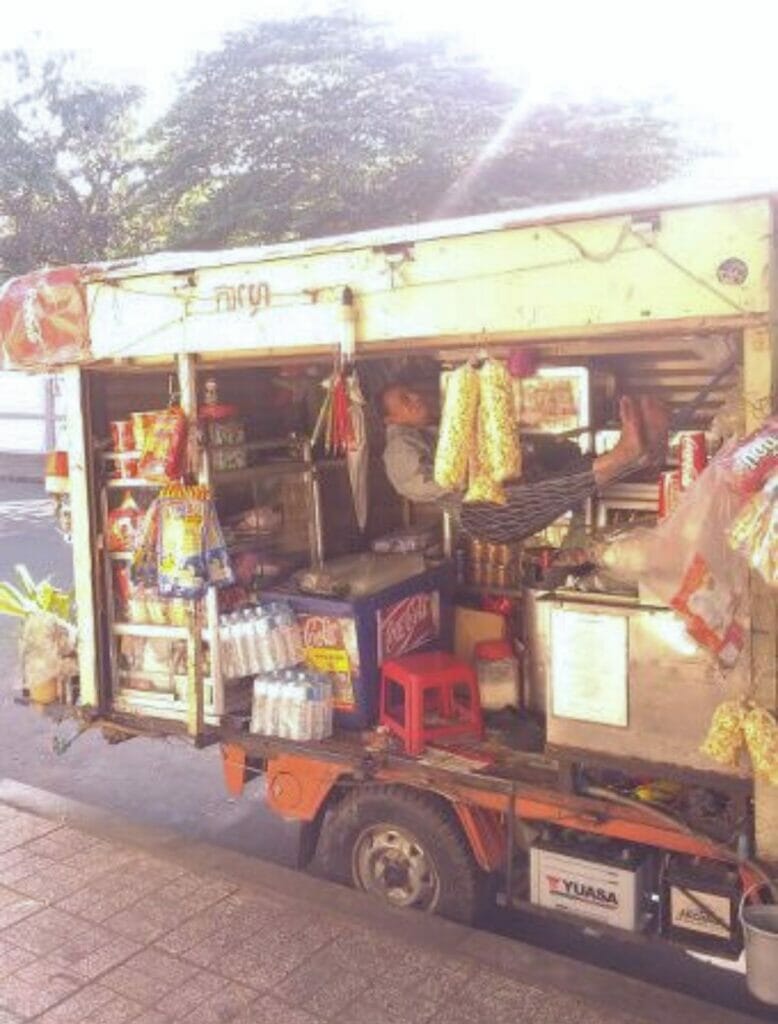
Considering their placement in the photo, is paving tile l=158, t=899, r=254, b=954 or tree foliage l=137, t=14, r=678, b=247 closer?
paving tile l=158, t=899, r=254, b=954

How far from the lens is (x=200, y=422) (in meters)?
5.30

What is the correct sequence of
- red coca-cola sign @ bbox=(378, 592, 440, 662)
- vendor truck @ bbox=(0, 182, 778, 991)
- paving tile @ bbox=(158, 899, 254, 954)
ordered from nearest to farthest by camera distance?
vendor truck @ bbox=(0, 182, 778, 991) < paving tile @ bbox=(158, 899, 254, 954) < red coca-cola sign @ bbox=(378, 592, 440, 662)

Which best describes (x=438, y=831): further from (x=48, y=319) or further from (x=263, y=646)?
(x=48, y=319)

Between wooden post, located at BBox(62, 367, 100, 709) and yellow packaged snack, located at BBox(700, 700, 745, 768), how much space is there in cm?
340

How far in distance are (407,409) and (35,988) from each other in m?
3.33

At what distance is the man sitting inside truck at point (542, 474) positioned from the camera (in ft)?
16.2

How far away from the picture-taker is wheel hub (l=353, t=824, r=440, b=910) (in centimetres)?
494

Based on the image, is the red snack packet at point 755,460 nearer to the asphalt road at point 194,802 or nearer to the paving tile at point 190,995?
the asphalt road at point 194,802

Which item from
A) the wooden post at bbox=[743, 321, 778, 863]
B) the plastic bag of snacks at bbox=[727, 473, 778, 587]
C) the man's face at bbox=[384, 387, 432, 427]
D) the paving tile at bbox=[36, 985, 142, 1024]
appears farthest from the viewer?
the man's face at bbox=[384, 387, 432, 427]

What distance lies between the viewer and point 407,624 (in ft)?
18.5

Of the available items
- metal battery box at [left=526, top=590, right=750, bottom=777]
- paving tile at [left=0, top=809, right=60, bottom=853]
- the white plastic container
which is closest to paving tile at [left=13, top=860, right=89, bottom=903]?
paving tile at [left=0, top=809, right=60, bottom=853]

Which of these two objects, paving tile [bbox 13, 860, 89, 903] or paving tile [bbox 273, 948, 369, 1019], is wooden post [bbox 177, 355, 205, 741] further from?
paving tile [bbox 273, 948, 369, 1019]

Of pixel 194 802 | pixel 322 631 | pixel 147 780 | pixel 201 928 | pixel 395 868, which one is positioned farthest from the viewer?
pixel 147 780

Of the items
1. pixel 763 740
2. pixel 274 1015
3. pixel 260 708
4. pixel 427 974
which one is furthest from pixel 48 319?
pixel 763 740
